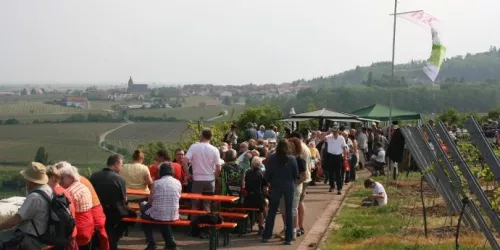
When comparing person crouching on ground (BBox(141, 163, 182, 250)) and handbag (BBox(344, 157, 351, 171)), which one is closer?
person crouching on ground (BBox(141, 163, 182, 250))

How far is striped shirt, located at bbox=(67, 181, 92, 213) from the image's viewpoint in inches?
328

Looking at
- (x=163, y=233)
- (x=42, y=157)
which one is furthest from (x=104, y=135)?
(x=163, y=233)

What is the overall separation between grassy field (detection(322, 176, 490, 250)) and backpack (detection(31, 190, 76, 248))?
14.2 feet

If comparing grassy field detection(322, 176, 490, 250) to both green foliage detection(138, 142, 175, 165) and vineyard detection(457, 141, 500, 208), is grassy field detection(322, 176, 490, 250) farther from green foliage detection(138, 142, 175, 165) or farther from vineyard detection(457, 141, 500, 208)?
green foliage detection(138, 142, 175, 165)

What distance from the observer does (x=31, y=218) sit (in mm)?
7477

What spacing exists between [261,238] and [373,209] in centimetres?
389

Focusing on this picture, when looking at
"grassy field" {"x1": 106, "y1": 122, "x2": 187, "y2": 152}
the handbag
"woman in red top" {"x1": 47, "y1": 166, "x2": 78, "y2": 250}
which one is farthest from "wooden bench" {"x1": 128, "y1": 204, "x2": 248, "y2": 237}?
"grassy field" {"x1": 106, "y1": 122, "x2": 187, "y2": 152}

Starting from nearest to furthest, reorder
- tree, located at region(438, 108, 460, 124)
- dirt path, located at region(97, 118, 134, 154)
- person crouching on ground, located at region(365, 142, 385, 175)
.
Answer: person crouching on ground, located at region(365, 142, 385, 175), tree, located at region(438, 108, 460, 124), dirt path, located at region(97, 118, 134, 154)

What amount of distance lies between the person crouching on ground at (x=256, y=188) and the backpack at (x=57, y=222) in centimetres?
454

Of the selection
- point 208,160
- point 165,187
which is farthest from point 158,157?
point 165,187

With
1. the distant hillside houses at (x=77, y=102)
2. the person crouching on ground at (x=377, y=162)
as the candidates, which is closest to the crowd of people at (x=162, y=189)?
the person crouching on ground at (x=377, y=162)

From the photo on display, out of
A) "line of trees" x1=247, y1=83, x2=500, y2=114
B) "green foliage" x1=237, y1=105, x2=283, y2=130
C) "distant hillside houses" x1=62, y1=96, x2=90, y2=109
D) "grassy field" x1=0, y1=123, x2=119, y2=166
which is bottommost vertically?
"grassy field" x1=0, y1=123, x2=119, y2=166

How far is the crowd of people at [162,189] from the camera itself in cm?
754

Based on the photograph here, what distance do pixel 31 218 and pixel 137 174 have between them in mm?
3866
